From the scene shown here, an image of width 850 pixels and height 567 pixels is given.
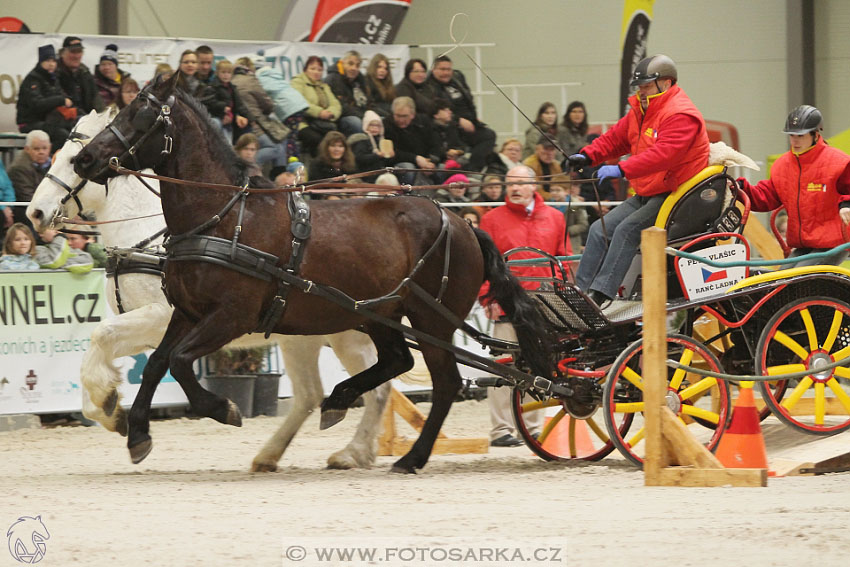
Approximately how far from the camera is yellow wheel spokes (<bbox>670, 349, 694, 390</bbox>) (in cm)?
674

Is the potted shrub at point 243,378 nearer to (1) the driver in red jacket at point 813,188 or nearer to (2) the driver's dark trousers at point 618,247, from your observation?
(2) the driver's dark trousers at point 618,247

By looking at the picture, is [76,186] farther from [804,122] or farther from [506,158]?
[506,158]

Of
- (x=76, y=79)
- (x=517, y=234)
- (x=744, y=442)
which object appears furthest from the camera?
(x=76, y=79)

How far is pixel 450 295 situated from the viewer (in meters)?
7.16

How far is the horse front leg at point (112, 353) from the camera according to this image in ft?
23.4

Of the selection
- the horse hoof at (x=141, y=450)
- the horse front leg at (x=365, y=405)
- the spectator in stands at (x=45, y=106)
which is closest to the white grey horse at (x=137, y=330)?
the horse front leg at (x=365, y=405)

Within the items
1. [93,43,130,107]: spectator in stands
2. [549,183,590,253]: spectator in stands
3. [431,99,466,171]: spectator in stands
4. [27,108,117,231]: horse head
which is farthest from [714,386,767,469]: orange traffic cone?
[93,43,130,107]: spectator in stands

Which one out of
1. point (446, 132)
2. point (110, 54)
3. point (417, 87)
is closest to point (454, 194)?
point (446, 132)

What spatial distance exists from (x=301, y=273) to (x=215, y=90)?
5.09 metres

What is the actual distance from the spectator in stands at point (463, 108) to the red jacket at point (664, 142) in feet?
18.3

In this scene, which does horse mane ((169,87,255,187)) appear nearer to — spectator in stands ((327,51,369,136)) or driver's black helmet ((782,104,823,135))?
driver's black helmet ((782,104,823,135))

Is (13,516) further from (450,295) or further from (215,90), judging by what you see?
(215,90)

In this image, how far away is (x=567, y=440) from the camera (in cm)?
758

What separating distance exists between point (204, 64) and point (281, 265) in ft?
17.1
